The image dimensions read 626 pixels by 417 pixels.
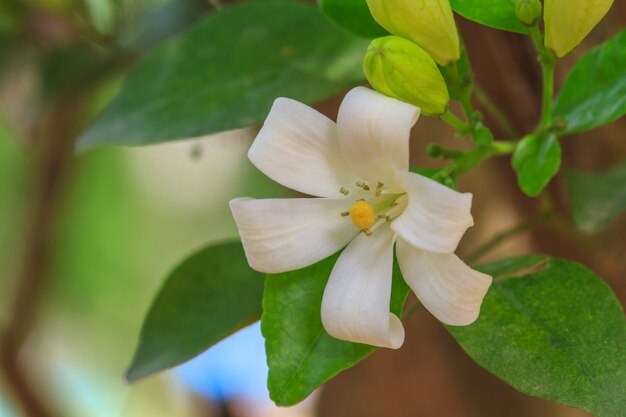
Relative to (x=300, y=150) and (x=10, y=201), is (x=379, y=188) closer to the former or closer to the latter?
(x=300, y=150)

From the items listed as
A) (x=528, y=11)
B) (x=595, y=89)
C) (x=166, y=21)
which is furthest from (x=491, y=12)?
(x=166, y=21)

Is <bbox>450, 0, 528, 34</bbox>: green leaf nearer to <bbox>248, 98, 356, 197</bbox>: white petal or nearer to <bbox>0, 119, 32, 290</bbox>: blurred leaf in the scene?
<bbox>248, 98, 356, 197</bbox>: white petal

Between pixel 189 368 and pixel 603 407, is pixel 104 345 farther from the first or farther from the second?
pixel 603 407

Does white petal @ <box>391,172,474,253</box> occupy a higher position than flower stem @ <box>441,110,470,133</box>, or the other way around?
white petal @ <box>391,172,474,253</box>

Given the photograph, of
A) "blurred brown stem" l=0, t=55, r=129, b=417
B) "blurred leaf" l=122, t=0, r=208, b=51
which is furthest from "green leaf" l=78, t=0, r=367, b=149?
"blurred brown stem" l=0, t=55, r=129, b=417

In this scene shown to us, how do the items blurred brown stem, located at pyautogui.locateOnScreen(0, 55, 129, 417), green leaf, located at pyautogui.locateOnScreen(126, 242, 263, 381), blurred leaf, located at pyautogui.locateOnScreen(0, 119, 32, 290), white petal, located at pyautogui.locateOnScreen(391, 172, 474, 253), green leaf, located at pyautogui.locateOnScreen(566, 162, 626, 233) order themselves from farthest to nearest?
blurred leaf, located at pyautogui.locateOnScreen(0, 119, 32, 290) < blurred brown stem, located at pyautogui.locateOnScreen(0, 55, 129, 417) < green leaf, located at pyautogui.locateOnScreen(566, 162, 626, 233) < green leaf, located at pyautogui.locateOnScreen(126, 242, 263, 381) < white petal, located at pyautogui.locateOnScreen(391, 172, 474, 253)

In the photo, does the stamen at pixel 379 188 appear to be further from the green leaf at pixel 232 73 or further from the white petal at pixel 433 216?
the green leaf at pixel 232 73
